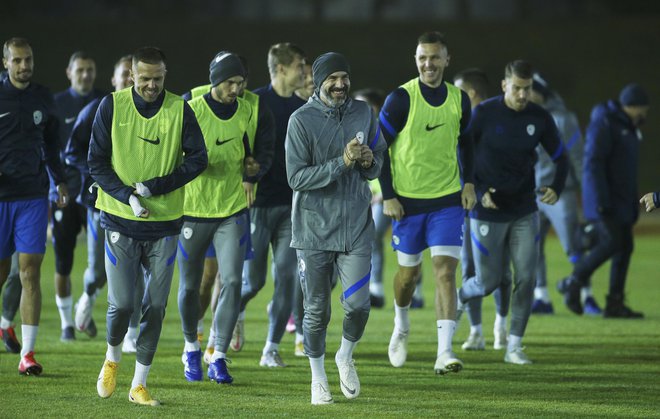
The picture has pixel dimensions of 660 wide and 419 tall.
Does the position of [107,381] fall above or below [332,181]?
below

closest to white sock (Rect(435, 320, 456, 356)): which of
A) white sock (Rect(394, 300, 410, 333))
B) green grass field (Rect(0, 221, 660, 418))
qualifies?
green grass field (Rect(0, 221, 660, 418))

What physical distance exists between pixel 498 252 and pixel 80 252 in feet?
38.5

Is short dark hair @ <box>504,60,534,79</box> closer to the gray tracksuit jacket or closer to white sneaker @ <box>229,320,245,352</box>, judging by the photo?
the gray tracksuit jacket

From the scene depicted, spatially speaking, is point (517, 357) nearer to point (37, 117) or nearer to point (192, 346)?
point (192, 346)

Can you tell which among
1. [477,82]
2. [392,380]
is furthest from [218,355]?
[477,82]

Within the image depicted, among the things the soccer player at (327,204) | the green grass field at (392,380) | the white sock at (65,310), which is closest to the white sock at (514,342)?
the green grass field at (392,380)

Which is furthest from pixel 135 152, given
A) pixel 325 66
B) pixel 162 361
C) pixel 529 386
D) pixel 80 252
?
pixel 80 252

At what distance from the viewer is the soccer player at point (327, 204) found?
22.9 ft

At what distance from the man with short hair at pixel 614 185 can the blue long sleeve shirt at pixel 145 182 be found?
19.9 ft

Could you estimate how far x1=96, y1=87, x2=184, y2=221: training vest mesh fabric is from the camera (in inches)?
269

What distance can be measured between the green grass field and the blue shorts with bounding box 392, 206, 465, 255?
0.96 m

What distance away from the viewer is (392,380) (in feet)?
26.4

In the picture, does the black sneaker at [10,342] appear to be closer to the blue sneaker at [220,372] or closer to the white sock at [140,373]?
the blue sneaker at [220,372]

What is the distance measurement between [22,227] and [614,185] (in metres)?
6.47
